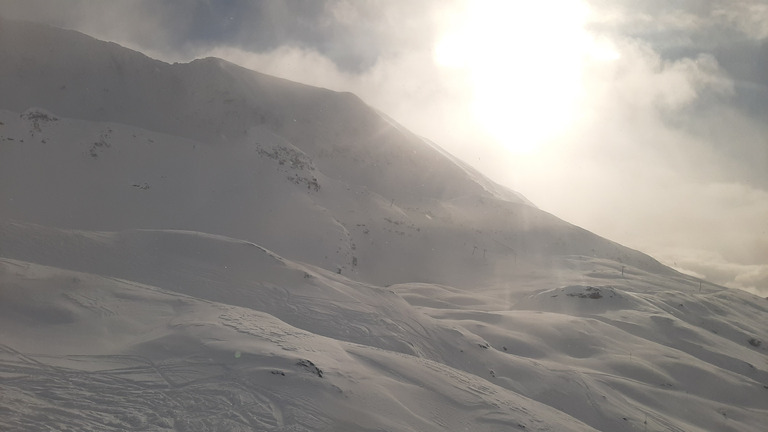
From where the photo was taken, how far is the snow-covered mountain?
7.32m

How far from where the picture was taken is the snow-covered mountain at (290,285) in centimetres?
732

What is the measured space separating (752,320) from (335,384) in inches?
1167

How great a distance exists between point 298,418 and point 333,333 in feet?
18.0

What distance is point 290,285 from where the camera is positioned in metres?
14.4

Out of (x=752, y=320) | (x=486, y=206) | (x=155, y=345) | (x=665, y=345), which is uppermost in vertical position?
(x=486, y=206)

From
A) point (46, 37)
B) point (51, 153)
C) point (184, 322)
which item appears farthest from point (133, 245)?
point (46, 37)

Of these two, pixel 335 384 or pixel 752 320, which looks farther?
pixel 752 320

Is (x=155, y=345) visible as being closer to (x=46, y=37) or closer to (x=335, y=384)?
(x=335, y=384)

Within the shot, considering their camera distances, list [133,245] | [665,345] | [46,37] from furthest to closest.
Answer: [46,37] < [665,345] < [133,245]

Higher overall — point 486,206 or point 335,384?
point 486,206

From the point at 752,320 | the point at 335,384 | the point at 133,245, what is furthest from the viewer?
the point at 752,320

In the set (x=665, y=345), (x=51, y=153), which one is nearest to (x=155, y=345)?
(x=665, y=345)

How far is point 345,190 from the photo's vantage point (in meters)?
35.4

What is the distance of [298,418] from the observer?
6.62 m
